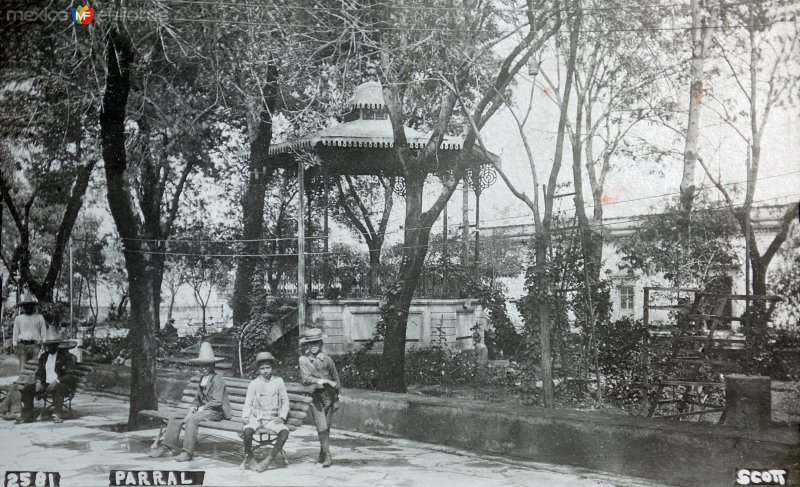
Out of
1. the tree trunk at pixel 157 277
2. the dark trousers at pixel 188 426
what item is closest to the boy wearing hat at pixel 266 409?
the dark trousers at pixel 188 426

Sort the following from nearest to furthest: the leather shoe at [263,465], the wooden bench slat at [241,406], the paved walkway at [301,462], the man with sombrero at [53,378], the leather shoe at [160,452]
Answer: the paved walkway at [301,462] < the leather shoe at [263,465] < the wooden bench slat at [241,406] < the leather shoe at [160,452] < the man with sombrero at [53,378]

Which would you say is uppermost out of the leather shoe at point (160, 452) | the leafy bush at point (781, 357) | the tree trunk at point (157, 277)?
the tree trunk at point (157, 277)

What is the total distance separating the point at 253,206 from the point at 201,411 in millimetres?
3522

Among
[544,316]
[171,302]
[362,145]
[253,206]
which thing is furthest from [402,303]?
[171,302]

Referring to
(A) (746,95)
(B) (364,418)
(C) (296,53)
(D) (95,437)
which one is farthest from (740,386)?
(D) (95,437)

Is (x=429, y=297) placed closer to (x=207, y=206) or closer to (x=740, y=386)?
(x=207, y=206)

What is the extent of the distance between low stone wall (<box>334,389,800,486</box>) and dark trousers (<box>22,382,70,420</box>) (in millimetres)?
3589

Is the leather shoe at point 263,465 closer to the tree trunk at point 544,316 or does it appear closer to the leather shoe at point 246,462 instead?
the leather shoe at point 246,462

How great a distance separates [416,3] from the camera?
762 centimetres

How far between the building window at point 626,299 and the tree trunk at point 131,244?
572 cm

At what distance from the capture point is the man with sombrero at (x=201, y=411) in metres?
6.13

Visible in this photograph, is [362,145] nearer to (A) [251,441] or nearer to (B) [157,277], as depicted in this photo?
(B) [157,277]

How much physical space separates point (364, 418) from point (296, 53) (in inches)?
171

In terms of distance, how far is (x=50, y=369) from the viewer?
332 inches
